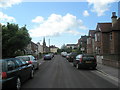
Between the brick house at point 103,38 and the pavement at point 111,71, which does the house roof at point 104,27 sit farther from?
the pavement at point 111,71

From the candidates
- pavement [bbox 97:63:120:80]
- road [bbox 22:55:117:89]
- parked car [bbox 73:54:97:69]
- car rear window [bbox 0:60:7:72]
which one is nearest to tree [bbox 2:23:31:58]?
parked car [bbox 73:54:97:69]

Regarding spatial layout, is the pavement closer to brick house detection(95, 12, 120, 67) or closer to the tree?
the tree

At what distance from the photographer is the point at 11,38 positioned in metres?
22.0

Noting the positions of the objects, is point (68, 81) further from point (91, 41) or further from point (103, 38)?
point (91, 41)

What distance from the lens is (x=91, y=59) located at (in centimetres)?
1523

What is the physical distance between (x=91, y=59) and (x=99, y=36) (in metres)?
19.3

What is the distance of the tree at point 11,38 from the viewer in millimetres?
22244

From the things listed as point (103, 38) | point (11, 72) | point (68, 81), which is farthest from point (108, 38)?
point (11, 72)

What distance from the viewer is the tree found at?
2224 centimetres

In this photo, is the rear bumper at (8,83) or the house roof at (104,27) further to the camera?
the house roof at (104,27)

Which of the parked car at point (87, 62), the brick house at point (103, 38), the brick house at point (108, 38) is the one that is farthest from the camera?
Answer: the brick house at point (103, 38)

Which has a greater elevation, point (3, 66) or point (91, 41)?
point (91, 41)

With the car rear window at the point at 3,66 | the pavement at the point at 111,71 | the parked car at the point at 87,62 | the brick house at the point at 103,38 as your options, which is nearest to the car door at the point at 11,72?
the car rear window at the point at 3,66

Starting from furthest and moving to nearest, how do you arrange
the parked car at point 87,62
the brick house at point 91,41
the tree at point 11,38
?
the brick house at point 91,41, the tree at point 11,38, the parked car at point 87,62
